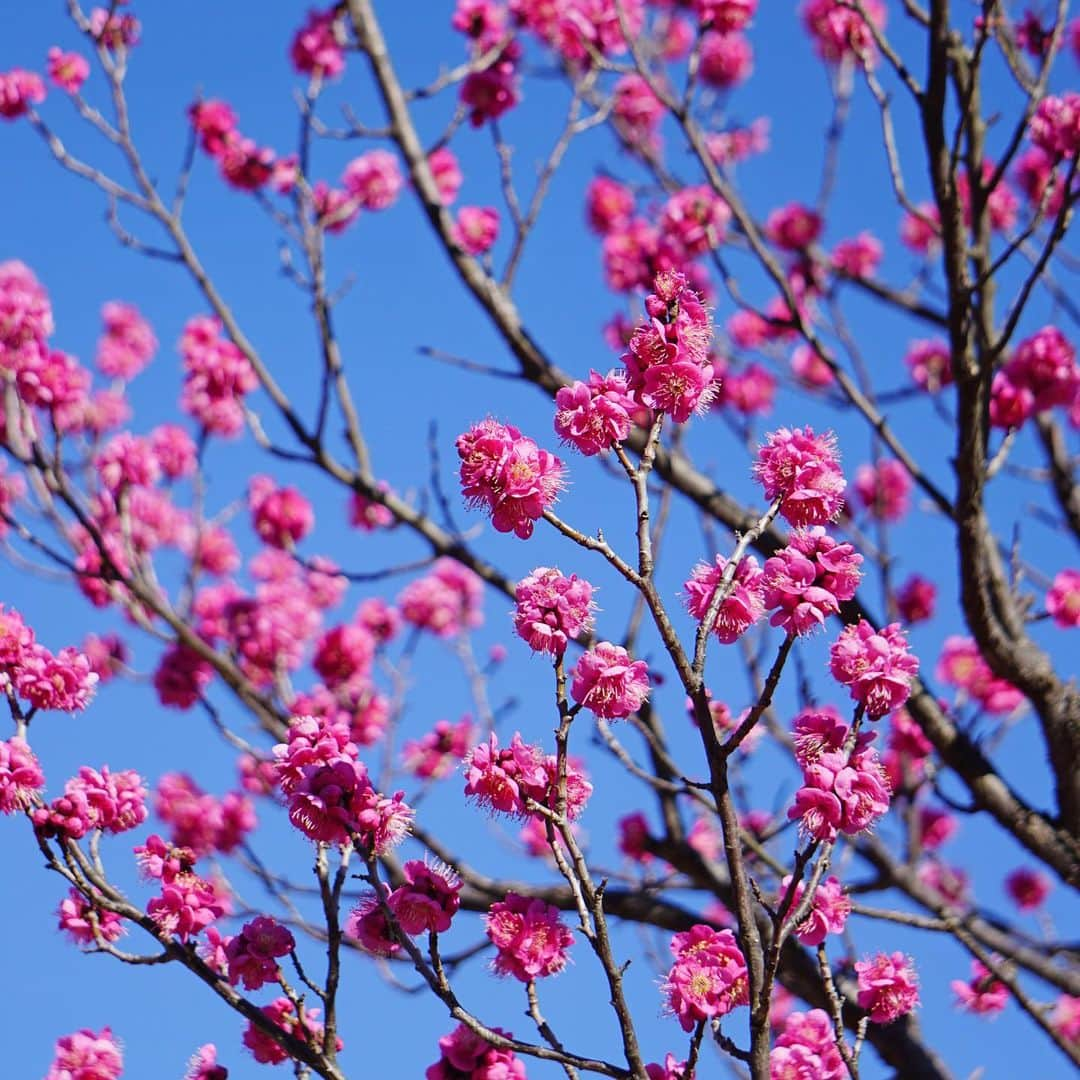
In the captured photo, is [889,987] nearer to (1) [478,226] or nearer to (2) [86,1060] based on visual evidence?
(2) [86,1060]

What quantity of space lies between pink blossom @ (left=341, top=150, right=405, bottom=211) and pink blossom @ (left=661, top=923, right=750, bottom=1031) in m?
5.29

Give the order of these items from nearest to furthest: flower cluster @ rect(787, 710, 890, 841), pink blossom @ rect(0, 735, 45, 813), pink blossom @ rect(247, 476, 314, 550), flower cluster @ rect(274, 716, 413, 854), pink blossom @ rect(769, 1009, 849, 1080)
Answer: flower cluster @ rect(787, 710, 890, 841) < flower cluster @ rect(274, 716, 413, 854) < pink blossom @ rect(769, 1009, 849, 1080) < pink blossom @ rect(0, 735, 45, 813) < pink blossom @ rect(247, 476, 314, 550)

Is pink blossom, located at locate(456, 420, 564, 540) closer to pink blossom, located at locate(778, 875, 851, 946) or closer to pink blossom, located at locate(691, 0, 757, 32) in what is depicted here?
pink blossom, located at locate(778, 875, 851, 946)

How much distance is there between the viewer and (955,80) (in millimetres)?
4289

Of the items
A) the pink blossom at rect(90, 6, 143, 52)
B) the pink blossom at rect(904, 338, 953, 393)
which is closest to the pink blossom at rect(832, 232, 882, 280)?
the pink blossom at rect(904, 338, 953, 393)

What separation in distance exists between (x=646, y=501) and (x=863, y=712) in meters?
0.54

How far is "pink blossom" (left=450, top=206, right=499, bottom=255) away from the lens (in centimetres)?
583

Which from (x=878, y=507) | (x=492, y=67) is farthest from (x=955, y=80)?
(x=492, y=67)

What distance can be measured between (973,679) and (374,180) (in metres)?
4.31

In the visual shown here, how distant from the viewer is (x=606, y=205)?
25.9 feet

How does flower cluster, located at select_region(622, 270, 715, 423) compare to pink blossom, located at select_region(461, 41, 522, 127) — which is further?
pink blossom, located at select_region(461, 41, 522, 127)

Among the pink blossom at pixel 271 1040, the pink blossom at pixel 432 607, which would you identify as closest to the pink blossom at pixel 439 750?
the pink blossom at pixel 432 607

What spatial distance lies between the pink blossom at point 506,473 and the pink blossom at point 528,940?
75cm

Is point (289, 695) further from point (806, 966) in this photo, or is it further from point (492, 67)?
point (492, 67)
